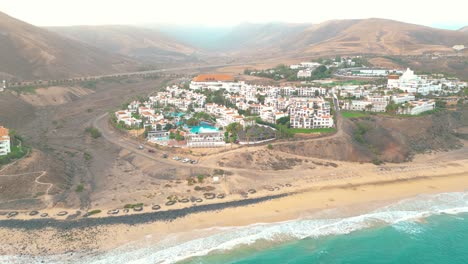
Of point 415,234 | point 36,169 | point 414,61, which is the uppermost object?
point 414,61

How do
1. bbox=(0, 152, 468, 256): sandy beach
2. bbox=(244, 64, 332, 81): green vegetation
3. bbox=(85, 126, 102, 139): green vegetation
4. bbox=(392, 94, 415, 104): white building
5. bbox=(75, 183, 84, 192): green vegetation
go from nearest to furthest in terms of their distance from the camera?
bbox=(0, 152, 468, 256): sandy beach
bbox=(75, 183, 84, 192): green vegetation
bbox=(85, 126, 102, 139): green vegetation
bbox=(392, 94, 415, 104): white building
bbox=(244, 64, 332, 81): green vegetation

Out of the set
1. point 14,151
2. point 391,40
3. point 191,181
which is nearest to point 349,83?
point 191,181

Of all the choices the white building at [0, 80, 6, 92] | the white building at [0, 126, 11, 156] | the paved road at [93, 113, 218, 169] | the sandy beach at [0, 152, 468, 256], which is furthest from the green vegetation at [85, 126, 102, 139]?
the white building at [0, 80, 6, 92]

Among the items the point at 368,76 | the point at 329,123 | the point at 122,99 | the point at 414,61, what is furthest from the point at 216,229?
the point at 414,61

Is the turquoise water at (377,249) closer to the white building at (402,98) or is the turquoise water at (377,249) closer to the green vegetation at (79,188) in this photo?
the green vegetation at (79,188)

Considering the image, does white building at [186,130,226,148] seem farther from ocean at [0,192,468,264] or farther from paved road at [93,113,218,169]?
ocean at [0,192,468,264]

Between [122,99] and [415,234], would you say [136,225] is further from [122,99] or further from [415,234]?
[122,99]
